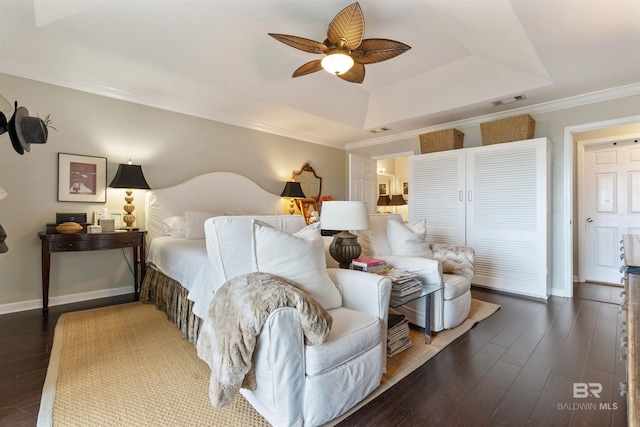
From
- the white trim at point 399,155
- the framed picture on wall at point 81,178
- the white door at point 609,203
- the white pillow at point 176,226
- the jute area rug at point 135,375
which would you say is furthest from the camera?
the white trim at point 399,155

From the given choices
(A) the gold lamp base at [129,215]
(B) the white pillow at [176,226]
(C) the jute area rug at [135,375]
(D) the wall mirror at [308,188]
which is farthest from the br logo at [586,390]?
(A) the gold lamp base at [129,215]

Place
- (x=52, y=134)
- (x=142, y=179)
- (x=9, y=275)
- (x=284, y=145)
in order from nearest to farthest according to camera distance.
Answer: (x=9, y=275) → (x=52, y=134) → (x=142, y=179) → (x=284, y=145)

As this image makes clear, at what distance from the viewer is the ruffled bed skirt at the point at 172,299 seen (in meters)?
2.20

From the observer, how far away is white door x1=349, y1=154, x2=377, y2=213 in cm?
518

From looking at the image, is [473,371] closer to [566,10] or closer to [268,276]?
[268,276]

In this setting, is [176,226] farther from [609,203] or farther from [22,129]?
[609,203]

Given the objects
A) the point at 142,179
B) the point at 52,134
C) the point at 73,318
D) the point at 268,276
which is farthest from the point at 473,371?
the point at 52,134

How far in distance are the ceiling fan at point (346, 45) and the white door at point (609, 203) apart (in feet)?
12.8

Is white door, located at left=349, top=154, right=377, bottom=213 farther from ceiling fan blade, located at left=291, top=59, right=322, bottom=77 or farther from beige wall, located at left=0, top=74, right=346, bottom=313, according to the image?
ceiling fan blade, located at left=291, top=59, right=322, bottom=77

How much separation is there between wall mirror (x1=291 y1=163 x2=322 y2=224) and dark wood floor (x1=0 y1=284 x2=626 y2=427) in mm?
3277

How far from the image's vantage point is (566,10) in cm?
200

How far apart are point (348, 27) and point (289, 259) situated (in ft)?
5.58

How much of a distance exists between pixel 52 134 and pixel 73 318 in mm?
1867

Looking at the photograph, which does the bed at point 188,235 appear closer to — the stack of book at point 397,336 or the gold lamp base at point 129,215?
the gold lamp base at point 129,215
